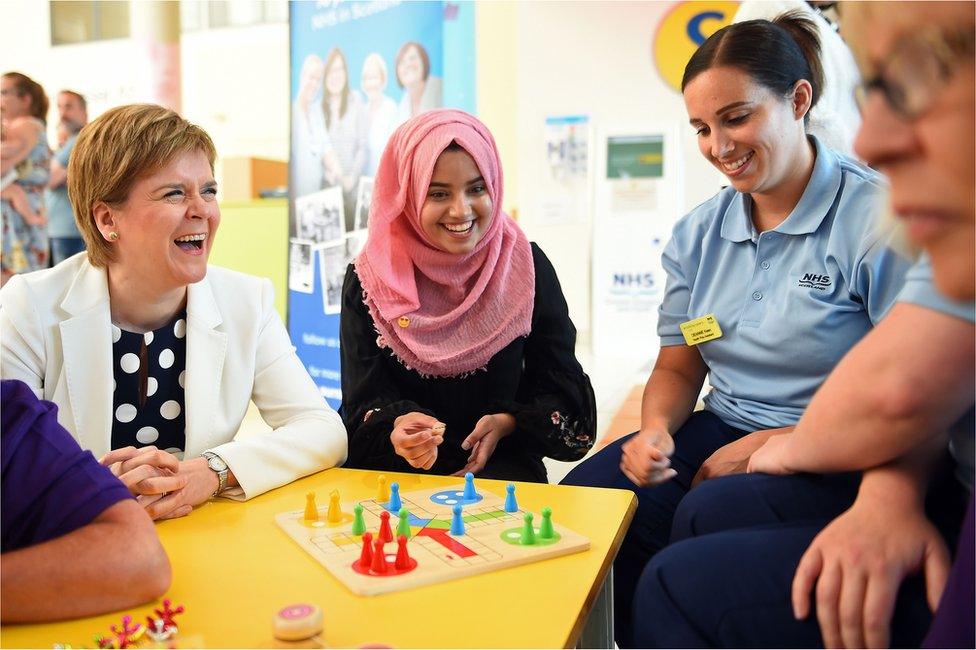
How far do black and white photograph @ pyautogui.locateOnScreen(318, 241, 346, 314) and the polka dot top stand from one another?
214 cm

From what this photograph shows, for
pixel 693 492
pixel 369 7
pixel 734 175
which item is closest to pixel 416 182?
pixel 734 175

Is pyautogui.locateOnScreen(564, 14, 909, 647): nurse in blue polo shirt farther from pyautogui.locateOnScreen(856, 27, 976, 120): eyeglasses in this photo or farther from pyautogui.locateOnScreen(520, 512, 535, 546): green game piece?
pyautogui.locateOnScreen(856, 27, 976, 120): eyeglasses

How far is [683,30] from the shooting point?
6.58 m

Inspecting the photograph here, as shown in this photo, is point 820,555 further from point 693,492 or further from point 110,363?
point 110,363

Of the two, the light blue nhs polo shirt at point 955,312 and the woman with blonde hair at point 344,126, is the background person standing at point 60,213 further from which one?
the light blue nhs polo shirt at point 955,312

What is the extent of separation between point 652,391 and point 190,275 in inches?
40.7

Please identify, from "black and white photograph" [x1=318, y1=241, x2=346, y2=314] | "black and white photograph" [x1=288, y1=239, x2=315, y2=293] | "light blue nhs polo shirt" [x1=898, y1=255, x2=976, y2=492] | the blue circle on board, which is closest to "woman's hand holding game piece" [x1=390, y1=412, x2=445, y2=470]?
the blue circle on board

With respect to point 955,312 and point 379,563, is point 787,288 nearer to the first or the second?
point 955,312

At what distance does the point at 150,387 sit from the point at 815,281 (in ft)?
4.53

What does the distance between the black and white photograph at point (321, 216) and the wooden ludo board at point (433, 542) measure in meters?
2.65

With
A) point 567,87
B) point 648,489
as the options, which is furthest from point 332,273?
point 567,87

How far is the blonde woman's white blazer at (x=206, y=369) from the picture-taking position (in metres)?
1.57

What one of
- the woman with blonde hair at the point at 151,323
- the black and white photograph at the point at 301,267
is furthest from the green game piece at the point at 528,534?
the black and white photograph at the point at 301,267

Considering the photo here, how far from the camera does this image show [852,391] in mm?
1005
